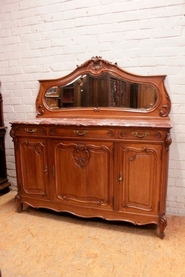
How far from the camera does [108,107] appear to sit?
86.4 inches

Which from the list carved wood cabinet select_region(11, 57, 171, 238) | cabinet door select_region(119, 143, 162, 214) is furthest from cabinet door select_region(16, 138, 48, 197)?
cabinet door select_region(119, 143, 162, 214)

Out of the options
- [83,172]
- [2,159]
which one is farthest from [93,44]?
[2,159]

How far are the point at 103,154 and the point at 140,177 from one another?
36 centimetres

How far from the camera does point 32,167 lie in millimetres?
2133

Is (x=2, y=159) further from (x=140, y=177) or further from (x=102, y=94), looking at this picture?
(x=140, y=177)

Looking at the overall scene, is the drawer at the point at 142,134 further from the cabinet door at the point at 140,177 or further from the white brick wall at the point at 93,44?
the white brick wall at the point at 93,44

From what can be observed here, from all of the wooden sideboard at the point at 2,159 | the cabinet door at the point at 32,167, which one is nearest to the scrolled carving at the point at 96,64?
the cabinet door at the point at 32,167

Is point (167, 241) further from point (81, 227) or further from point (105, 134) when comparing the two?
point (105, 134)

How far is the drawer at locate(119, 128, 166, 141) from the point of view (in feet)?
5.56

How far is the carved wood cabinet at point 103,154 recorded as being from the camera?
177 centimetres

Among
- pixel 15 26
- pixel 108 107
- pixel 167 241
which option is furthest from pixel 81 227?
pixel 15 26

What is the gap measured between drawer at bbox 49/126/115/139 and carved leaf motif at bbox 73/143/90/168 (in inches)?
3.8

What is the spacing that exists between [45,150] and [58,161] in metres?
0.16

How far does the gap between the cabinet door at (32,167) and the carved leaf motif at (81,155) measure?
0.32 metres
